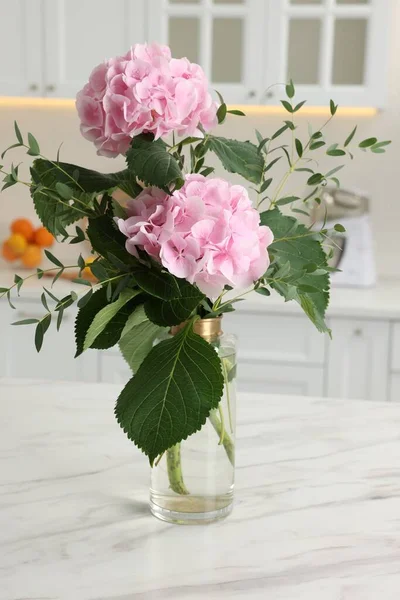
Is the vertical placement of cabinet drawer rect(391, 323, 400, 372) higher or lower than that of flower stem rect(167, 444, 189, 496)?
lower

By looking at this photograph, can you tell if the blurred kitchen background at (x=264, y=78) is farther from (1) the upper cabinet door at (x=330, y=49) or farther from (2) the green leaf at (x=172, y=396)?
(2) the green leaf at (x=172, y=396)

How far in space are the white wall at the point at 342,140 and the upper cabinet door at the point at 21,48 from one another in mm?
375

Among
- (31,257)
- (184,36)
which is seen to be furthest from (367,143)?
(31,257)

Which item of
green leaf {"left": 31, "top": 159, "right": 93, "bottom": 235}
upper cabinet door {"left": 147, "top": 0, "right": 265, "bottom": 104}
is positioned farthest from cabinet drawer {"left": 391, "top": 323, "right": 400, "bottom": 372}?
green leaf {"left": 31, "top": 159, "right": 93, "bottom": 235}

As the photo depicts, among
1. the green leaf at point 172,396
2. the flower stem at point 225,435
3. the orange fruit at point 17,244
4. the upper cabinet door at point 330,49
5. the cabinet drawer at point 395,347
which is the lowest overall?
the cabinet drawer at point 395,347

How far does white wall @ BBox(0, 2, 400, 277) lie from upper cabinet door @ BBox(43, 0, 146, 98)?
0.38 meters

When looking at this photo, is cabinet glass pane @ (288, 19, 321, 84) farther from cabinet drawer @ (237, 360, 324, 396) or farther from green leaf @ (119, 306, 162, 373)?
green leaf @ (119, 306, 162, 373)

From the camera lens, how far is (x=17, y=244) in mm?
3207

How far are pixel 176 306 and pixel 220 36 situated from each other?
222cm

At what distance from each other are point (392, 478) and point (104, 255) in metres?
0.54

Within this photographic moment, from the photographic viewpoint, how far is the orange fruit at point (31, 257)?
3.21 meters

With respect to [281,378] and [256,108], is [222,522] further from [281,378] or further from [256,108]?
[256,108]

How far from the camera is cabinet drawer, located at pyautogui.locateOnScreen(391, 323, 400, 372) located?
8.75ft

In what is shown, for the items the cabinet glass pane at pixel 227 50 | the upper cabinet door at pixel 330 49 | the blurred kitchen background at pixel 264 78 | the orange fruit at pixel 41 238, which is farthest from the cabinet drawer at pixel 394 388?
the orange fruit at pixel 41 238
